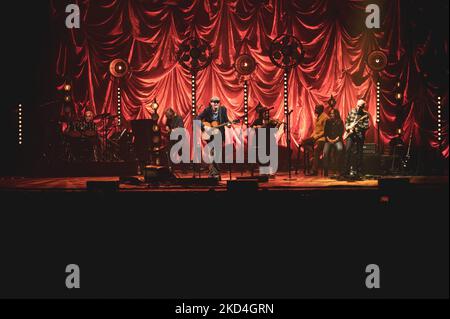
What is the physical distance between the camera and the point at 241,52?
13352 mm

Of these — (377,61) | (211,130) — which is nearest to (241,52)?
(377,61)

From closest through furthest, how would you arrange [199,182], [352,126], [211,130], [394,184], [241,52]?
1. [394,184]
2. [199,182]
3. [352,126]
4. [211,130]
5. [241,52]

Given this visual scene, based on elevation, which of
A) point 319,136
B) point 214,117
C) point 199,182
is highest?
point 214,117

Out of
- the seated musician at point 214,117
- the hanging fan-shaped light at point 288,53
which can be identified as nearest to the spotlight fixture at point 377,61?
the hanging fan-shaped light at point 288,53

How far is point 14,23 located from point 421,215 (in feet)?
35.5

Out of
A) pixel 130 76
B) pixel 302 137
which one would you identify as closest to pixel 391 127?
pixel 302 137

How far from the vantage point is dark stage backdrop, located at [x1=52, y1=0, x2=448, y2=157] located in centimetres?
1304

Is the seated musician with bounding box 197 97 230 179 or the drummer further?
the drummer

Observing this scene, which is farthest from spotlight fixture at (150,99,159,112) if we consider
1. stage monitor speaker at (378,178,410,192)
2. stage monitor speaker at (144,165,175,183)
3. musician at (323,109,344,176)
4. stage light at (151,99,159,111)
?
stage monitor speaker at (378,178,410,192)

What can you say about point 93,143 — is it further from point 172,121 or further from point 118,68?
point 118,68

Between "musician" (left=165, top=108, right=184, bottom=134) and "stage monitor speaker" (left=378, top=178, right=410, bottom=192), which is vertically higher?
"musician" (left=165, top=108, right=184, bottom=134)

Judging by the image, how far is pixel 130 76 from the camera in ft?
44.2

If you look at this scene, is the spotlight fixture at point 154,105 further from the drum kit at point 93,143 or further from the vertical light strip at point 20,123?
the vertical light strip at point 20,123

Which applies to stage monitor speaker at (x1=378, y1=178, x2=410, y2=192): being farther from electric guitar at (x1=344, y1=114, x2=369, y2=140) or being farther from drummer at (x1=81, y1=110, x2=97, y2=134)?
drummer at (x1=81, y1=110, x2=97, y2=134)
